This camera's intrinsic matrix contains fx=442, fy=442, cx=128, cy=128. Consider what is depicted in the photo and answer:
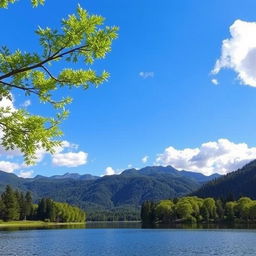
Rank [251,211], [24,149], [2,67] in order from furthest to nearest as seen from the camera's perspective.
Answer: [251,211]
[24,149]
[2,67]

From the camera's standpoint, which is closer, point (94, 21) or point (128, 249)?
point (94, 21)

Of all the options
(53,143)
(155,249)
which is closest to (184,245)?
(155,249)

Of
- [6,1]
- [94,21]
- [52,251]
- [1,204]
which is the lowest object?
[52,251]

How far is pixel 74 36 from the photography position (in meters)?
12.5

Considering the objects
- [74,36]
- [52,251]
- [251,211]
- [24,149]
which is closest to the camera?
[74,36]

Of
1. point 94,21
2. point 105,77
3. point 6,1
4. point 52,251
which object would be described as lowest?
point 52,251

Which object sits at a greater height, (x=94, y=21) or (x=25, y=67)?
(x=94, y=21)

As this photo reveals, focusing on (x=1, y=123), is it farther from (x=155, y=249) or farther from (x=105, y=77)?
(x=155, y=249)

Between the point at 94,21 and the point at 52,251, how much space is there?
237 ft

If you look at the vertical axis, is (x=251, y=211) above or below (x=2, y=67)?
above

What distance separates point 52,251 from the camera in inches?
3118

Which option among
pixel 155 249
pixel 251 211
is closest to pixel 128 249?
pixel 155 249

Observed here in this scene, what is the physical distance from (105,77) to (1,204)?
190785 mm

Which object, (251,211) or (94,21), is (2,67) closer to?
(94,21)
